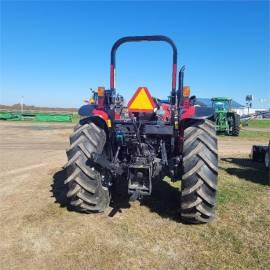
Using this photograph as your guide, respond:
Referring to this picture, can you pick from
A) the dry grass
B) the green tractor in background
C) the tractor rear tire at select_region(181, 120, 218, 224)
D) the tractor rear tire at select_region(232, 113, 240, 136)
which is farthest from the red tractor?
the green tractor in background

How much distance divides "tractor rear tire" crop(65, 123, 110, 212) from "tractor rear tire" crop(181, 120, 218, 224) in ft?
4.02

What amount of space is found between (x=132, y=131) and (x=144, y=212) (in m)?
1.21

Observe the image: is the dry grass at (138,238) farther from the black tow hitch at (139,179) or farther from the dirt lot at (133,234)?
the black tow hitch at (139,179)

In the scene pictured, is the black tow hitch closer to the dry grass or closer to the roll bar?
the dry grass

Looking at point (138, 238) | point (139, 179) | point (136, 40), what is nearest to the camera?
point (138, 238)

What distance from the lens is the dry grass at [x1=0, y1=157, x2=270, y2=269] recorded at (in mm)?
3662

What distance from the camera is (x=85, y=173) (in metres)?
Answer: 4.91

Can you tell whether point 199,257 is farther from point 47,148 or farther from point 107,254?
point 47,148

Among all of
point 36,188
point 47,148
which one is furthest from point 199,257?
point 47,148

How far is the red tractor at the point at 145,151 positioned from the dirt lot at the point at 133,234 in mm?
356

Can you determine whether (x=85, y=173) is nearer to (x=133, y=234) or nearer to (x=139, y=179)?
(x=139, y=179)

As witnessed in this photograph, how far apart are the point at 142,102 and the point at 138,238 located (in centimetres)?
186

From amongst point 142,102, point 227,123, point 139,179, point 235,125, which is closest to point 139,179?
point 139,179

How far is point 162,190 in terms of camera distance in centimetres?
648
